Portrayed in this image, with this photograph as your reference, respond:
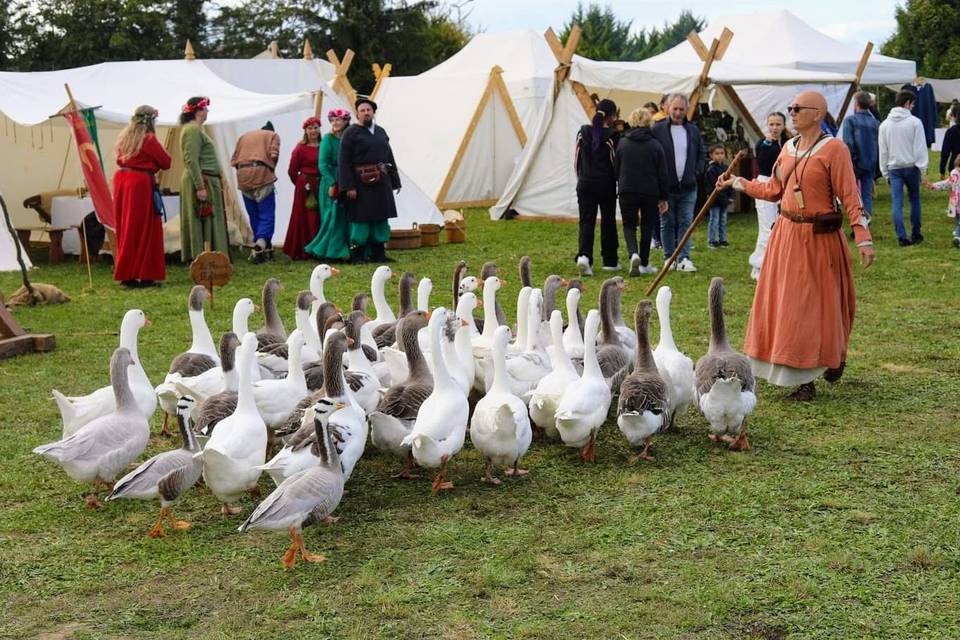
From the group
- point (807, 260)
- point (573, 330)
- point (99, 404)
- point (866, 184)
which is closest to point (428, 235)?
point (866, 184)

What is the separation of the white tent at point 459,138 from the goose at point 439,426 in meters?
14.6

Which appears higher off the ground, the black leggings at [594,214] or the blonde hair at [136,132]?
the blonde hair at [136,132]

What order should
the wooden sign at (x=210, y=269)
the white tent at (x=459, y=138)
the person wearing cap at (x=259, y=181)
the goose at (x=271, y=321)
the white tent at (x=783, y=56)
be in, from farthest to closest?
the white tent at (x=783, y=56) < the white tent at (x=459, y=138) < the person wearing cap at (x=259, y=181) < the wooden sign at (x=210, y=269) < the goose at (x=271, y=321)

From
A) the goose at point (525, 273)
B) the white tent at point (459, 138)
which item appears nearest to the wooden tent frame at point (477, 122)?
the white tent at point (459, 138)

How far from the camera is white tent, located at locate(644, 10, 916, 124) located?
22016 mm

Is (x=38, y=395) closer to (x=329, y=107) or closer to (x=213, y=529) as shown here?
(x=213, y=529)

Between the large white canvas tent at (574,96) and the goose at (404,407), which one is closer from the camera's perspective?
the goose at (404,407)

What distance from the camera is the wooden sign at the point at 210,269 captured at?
429 inches

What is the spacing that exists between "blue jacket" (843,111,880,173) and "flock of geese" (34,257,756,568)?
9430 millimetres

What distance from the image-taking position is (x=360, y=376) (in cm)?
646

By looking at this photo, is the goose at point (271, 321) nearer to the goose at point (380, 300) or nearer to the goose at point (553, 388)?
the goose at point (380, 300)

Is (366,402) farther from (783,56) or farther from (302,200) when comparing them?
(783,56)

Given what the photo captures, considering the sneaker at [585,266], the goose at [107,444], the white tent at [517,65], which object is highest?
the white tent at [517,65]

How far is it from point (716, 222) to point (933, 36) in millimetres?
28919
